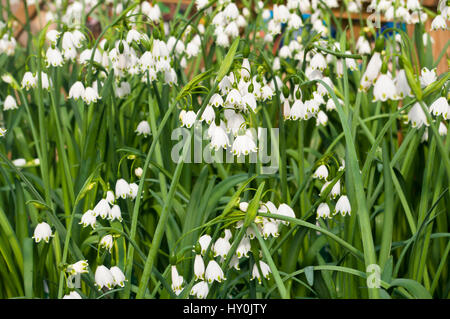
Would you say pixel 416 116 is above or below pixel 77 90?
below

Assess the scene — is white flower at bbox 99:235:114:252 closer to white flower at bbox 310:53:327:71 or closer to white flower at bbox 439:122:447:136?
white flower at bbox 310:53:327:71

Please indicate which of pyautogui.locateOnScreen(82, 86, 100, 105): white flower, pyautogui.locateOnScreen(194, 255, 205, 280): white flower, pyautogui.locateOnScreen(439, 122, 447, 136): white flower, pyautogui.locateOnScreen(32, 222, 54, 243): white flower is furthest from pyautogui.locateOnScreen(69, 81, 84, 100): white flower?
pyautogui.locateOnScreen(439, 122, 447, 136): white flower

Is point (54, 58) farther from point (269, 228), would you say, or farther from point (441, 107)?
point (441, 107)

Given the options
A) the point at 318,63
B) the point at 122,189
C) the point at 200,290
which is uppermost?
the point at 318,63

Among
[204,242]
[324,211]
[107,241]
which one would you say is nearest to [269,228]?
[204,242]

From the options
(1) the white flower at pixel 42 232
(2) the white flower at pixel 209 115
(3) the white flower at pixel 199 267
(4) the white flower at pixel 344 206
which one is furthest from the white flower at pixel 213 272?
(1) the white flower at pixel 42 232

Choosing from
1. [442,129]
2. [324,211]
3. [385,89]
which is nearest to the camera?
[385,89]

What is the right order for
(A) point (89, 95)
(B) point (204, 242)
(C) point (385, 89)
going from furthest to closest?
(A) point (89, 95) → (B) point (204, 242) → (C) point (385, 89)

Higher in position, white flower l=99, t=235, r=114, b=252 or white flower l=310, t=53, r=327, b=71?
white flower l=310, t=53, r=327, b=71

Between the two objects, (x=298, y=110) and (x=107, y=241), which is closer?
(x=107, y=241)
